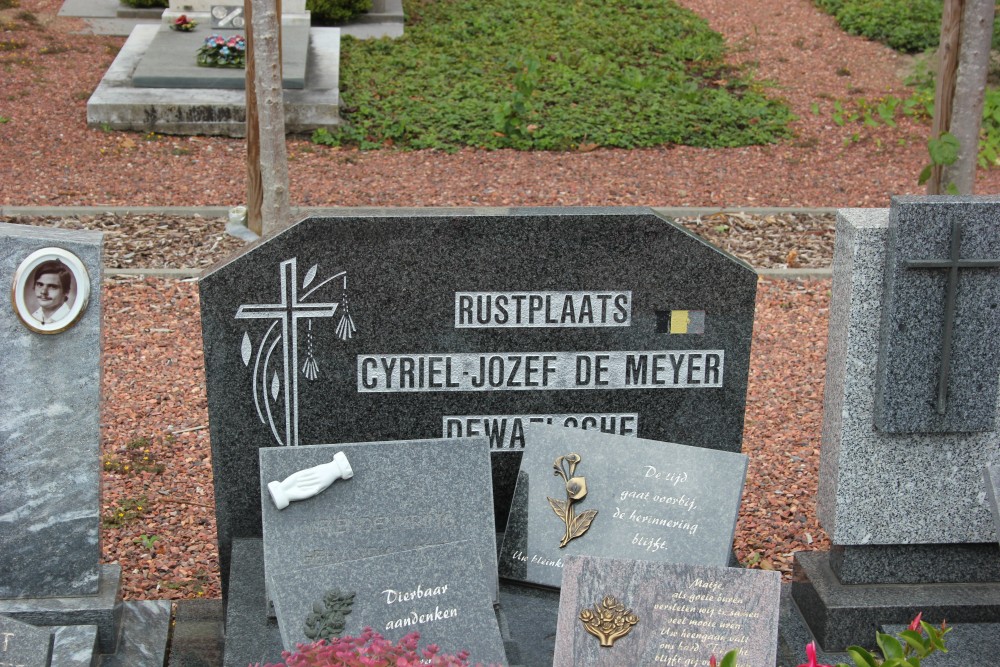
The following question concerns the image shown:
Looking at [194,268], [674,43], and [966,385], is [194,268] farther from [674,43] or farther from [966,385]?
[674,43]

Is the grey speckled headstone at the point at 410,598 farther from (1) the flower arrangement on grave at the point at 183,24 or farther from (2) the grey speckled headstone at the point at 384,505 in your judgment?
(1) the flower arrangement on grave at the point at 183,24

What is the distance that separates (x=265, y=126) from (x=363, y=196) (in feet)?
4.57

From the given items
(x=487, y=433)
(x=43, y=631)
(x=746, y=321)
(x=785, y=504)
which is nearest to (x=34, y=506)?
(x=43, y=631)

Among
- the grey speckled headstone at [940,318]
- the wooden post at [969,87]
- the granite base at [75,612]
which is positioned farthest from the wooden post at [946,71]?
the granite base at [75,612]

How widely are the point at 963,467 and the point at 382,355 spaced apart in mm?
2271

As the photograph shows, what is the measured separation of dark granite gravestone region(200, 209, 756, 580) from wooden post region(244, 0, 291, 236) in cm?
285

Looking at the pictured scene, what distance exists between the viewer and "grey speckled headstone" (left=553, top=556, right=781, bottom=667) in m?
3.63

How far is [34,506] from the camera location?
4180 mm

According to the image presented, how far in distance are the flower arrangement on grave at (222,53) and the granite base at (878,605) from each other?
26.8 ft

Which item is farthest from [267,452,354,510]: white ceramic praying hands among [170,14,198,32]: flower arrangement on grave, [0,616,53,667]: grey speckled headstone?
[170,14,198,32]: flower arrangement on grave

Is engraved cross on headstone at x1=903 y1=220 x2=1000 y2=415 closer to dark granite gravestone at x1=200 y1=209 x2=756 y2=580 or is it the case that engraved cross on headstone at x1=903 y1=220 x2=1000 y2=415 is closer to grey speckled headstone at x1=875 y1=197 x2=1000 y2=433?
grey speckled headstone at x1=875 y1=197 x2=1000 y2=433

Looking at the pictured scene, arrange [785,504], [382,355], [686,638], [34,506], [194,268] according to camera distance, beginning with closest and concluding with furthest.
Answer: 1. [686,638]
2. [34,506]
3. [382,355]
4. [785,504]
5. [194,268]

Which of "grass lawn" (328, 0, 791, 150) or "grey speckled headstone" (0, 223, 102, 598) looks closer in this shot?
"grey speckled headstone" (0, 223, 102, 598)

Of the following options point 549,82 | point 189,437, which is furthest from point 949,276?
point 549,82
